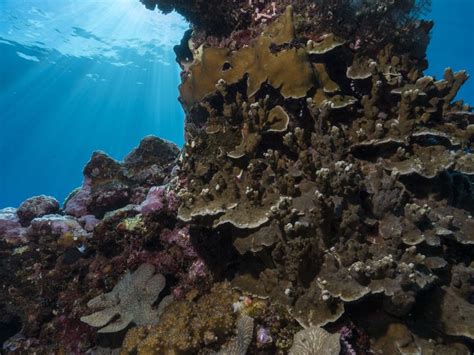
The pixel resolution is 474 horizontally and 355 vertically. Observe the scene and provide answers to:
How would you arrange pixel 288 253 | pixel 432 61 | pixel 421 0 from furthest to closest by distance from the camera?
pixel 432 61
pixel 421 0
pixel 288 253

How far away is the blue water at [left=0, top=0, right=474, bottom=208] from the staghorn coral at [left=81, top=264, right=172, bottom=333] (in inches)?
1316

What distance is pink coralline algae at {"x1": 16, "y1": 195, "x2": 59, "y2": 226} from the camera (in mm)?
8672

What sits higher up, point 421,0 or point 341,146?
point 421,0

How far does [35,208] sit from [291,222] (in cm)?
843

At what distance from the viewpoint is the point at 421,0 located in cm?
538

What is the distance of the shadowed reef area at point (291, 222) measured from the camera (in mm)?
3545

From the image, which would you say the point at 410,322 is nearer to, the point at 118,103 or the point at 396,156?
the point at 396,156

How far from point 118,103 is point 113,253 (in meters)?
78.8

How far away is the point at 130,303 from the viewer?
4.91 metres

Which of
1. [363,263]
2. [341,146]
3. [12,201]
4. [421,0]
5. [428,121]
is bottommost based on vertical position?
[12,201]

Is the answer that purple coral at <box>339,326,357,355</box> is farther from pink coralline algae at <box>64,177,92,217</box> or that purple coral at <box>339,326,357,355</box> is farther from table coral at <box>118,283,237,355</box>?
pink coralline algae at <box>64,177,92,217</box>

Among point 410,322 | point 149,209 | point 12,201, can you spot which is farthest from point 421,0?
point 12,201

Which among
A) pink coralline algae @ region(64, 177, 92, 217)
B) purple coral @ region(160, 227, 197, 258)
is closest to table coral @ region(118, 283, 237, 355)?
purple coral @ region(160, 227, 197, 258)

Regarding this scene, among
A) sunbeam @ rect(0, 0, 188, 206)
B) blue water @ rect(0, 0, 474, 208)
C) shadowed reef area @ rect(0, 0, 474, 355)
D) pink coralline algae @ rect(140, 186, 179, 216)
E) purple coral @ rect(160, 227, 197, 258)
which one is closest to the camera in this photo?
shadowed reef area @ rect(0, 0, 474, 355)
